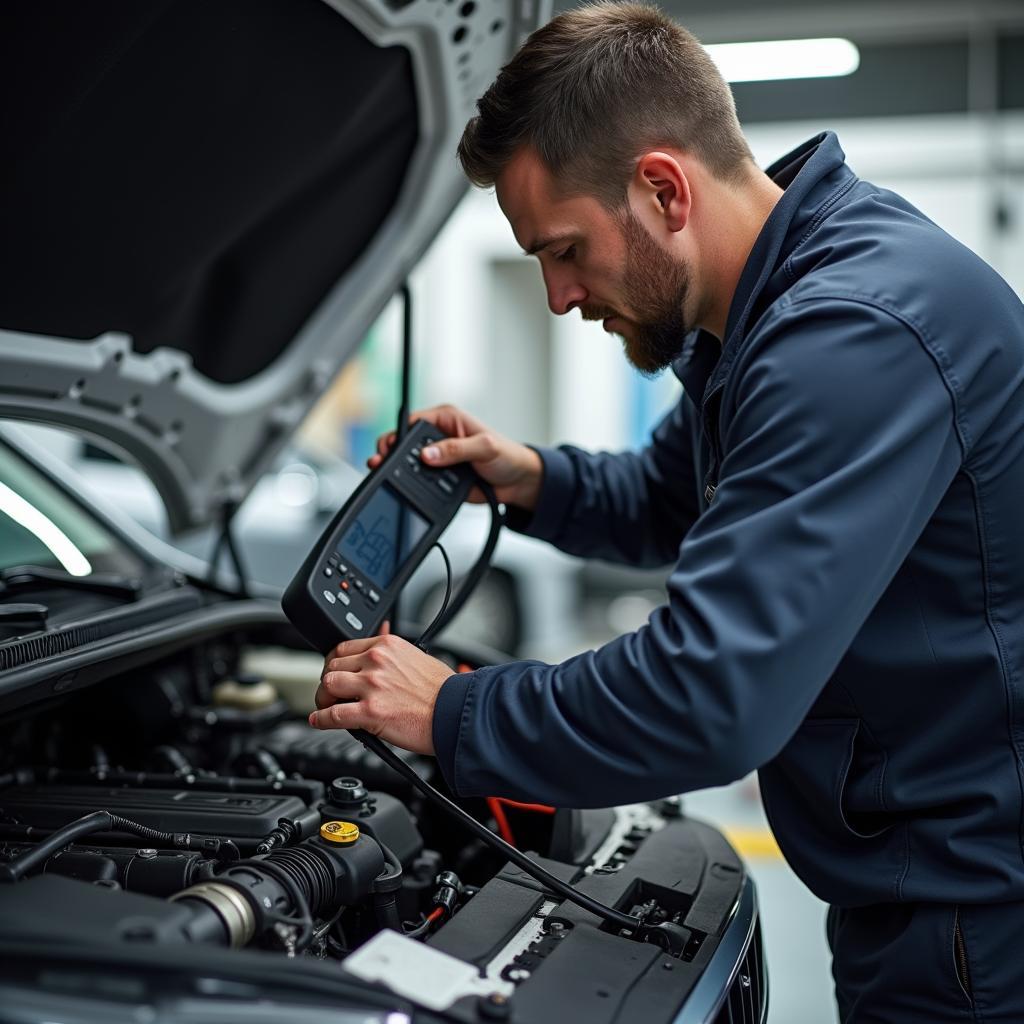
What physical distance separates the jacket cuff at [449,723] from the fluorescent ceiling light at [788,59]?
612 cm

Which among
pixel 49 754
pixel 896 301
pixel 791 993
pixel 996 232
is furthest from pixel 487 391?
pixel 896 301

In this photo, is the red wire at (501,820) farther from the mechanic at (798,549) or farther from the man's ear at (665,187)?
the man's ear at (665,187)

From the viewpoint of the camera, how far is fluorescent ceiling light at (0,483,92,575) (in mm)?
2131

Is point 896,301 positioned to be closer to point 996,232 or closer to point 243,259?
point 243,259

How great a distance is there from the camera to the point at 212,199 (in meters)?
1.83

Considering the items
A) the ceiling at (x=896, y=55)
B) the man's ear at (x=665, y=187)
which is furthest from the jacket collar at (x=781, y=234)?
the ceiling at (x=896, y=55)

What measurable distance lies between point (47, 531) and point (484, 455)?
36.5 inches

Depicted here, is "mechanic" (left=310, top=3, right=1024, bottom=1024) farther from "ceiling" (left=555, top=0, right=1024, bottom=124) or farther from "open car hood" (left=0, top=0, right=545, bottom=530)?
"ceiling" (left=555, top=0, right=1024, bottom=124)

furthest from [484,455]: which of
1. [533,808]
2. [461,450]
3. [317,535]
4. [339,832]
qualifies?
[317,535]

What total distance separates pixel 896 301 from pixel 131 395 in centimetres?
138

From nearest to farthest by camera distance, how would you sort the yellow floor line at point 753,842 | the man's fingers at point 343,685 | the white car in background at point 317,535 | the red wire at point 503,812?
the man's fingers at point 343,685 < the red wire at point 503,812 < the yellow floor line at point 753,842 < the white car in background at point 317,535

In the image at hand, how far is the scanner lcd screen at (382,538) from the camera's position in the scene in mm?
1646

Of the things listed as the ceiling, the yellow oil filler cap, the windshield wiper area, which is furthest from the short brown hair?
the ceiling

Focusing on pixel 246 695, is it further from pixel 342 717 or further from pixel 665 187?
pixel 665 187
